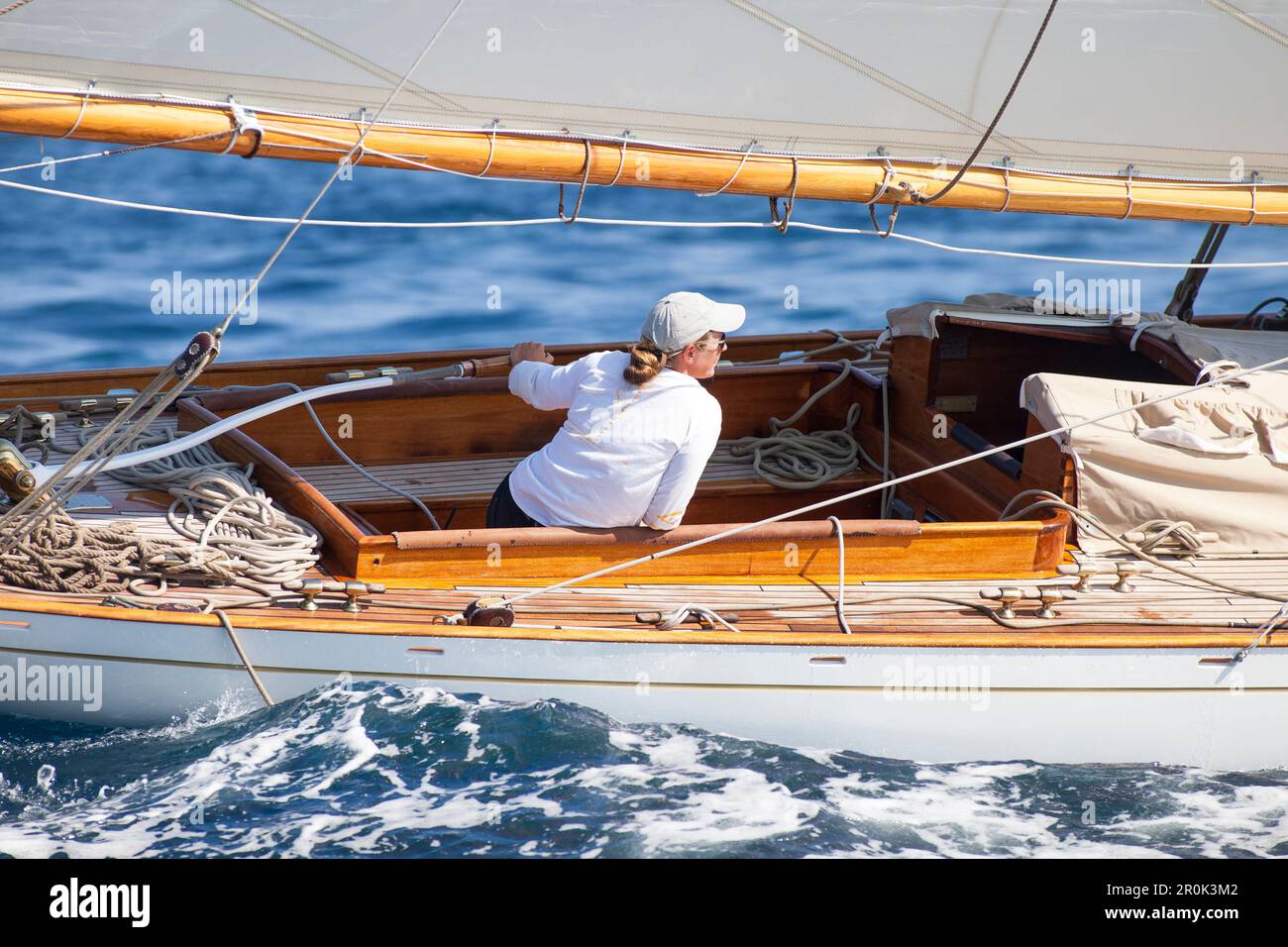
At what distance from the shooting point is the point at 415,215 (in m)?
13.2

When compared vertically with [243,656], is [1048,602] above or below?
above

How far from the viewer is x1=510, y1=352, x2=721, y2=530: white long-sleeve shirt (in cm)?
419

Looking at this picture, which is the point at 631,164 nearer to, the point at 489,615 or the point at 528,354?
the point at 528,354

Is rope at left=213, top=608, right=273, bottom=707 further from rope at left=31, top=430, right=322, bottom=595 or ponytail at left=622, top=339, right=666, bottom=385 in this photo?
ponytail at left=622, top=339, right=666, bottom=385

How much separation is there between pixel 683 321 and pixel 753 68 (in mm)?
1196

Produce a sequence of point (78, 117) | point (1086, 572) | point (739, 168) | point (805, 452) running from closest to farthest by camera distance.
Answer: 1. point (78, 117)
2. point (1086, 572)
3. point (739, 168)
4. point (805, 452)

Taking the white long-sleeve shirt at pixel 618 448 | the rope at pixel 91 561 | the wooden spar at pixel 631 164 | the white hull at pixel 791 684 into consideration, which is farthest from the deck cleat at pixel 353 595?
the wooden spar at pixel 631 164

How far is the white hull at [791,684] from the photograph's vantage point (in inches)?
156

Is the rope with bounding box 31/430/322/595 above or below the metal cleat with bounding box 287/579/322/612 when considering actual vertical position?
above

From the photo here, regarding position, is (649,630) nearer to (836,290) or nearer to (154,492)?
(154,492)

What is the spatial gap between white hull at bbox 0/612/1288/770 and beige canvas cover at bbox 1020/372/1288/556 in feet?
2.16

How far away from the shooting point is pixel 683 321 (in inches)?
164

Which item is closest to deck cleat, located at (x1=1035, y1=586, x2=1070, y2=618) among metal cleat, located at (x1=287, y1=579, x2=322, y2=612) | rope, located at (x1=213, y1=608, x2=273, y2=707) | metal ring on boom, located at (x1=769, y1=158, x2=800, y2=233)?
metal ring on boom, located at (x1=769, y1=158, x2=800, y2=233)

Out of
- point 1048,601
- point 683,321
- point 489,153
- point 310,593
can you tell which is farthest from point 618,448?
point 1048,601
